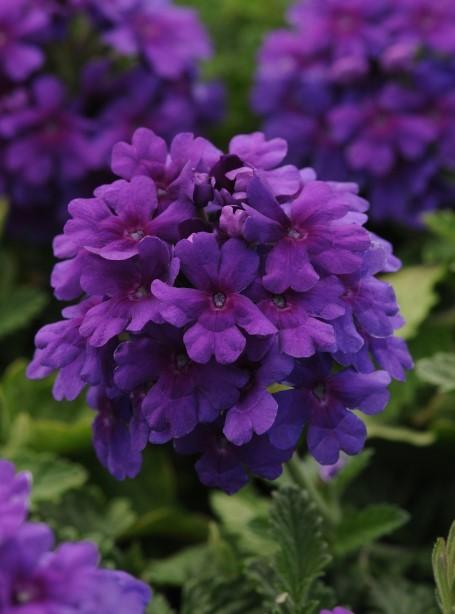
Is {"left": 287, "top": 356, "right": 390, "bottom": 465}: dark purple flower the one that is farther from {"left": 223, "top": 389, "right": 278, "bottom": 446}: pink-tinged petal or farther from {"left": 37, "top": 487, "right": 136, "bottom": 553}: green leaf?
{"left": 37, "top": 487, "right": 136, "bottom": 553}: green leaf

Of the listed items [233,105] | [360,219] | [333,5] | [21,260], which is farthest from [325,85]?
[360,219]

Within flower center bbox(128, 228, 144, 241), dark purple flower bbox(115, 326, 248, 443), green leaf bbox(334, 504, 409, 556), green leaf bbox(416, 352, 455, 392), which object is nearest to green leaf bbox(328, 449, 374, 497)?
green leaf bbox(334, 504, 409, 556)

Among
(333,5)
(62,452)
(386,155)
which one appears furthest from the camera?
(333,5)

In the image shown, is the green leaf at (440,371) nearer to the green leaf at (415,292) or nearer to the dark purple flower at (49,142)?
the green leaf at (415,292)

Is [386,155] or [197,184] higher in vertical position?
[197,184]

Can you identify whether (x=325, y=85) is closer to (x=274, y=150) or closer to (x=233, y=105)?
(x=233, y=105)

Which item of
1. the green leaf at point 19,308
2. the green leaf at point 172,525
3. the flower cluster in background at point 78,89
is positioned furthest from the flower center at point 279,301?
the flower cluster in background at point 78,89
